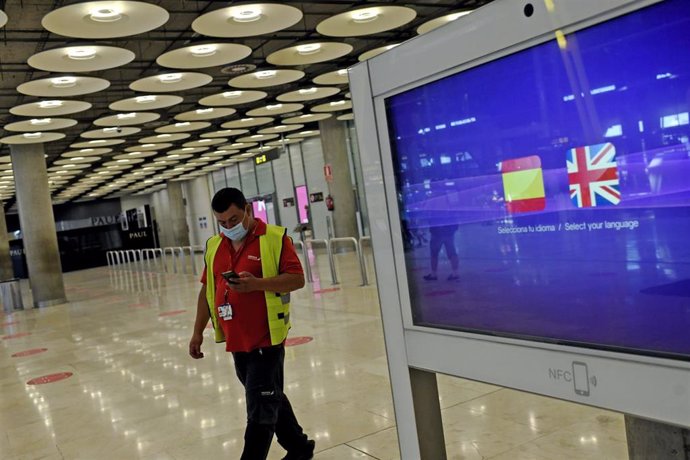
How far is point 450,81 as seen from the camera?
198 cm

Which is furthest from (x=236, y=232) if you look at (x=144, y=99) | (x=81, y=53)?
(x=144, y=99)

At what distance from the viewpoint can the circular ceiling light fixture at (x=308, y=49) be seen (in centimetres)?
1459

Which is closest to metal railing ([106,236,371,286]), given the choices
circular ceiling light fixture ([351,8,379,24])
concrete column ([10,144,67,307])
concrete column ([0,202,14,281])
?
concrete column ([10,144,67,307])

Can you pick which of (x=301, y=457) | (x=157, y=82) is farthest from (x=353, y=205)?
(x=301, y=457)

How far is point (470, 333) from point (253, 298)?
1.87m

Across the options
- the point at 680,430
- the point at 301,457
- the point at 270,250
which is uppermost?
the point at 270,250

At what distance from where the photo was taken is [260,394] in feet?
11.8

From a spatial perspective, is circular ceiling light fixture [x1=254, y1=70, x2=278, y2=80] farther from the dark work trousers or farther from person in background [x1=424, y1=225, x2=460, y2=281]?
person in background [x1=424, y1=225, x2=460, y2=281]

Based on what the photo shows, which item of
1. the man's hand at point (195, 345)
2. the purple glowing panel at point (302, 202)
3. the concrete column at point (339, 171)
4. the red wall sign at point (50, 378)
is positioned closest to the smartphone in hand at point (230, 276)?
the man's hand at point (195, 345)

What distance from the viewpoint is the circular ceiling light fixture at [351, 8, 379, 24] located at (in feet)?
40.7

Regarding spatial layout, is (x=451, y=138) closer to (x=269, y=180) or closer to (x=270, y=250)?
(x=270, y=250)

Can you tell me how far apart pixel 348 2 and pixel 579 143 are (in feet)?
39.3

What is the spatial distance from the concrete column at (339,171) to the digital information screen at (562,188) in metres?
24.7

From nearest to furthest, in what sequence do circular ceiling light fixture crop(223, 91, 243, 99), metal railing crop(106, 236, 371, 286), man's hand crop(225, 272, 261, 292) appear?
man's hand crop(225, 272, 261, 292), metal railing crop(106, 236, 371, 286), circular ceiling light fixture crop(223, 91, 243, 99)
